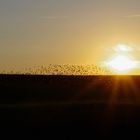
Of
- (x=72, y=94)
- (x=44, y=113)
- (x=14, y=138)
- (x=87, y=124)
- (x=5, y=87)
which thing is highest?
(x=5, y=87)

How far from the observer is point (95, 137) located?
16.1 metres

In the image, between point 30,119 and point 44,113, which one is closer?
point 30,119

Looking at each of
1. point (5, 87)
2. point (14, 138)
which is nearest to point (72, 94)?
point (5, 87)

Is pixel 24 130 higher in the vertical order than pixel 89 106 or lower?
lower

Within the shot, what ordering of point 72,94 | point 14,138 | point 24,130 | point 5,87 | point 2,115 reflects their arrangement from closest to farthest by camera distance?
point 14,138, point 24,130, point 2,115, point 72,94, point 5,87

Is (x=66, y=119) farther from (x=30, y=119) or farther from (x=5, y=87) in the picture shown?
(x=5, y=87)

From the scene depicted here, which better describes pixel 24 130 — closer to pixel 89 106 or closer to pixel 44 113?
pixel 44 113

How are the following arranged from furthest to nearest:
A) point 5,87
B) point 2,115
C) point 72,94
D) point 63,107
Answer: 1. point 5,87
2. point 72,94
3. point 63,107
4. point 2,115

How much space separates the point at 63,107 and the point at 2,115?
3228 mm

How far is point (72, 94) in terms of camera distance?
32656mm

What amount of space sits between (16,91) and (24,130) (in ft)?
61.0

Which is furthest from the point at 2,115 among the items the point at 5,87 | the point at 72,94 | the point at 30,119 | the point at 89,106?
the point at 5,87

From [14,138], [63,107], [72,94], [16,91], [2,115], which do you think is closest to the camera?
[14,138]

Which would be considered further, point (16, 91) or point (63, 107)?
point (16, 91)
